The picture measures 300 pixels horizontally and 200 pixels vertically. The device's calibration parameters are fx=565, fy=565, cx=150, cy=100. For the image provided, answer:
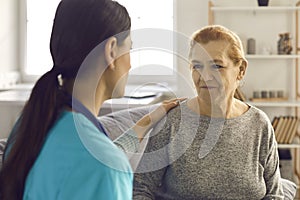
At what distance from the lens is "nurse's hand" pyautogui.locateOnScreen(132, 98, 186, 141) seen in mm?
1501

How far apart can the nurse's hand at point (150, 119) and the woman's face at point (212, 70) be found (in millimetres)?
108

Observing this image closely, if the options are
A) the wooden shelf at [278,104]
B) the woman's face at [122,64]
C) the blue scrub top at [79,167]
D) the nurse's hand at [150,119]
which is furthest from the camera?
the wooden shelf at [278,104]

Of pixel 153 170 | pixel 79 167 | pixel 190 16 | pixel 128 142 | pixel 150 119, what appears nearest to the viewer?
pixel 79 167

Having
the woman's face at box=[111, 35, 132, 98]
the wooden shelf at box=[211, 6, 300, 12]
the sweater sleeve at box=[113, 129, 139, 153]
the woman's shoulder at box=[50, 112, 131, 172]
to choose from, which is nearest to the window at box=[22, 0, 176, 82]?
the wooden shelf at box=[211, 6, 300, 12]

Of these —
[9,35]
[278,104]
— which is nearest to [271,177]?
[278,104]

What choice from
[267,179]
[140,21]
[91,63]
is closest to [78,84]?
[91,63]

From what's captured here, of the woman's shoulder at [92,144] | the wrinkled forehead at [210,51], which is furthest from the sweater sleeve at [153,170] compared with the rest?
the woman's shoulder at [92,144]

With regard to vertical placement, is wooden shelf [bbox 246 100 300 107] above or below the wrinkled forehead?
below

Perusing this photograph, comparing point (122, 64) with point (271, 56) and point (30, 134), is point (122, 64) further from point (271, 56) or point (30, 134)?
point (271, 56)

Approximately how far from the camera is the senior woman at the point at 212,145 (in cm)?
197

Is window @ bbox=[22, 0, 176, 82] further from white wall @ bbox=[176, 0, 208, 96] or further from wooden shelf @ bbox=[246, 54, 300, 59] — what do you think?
wooden shelf @ bbox=[246, 54, 300, 59]

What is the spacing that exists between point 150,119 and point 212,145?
40 cm

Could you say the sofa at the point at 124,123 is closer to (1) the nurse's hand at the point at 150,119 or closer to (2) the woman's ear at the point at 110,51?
(1) the nurse's hand at the point at 150,119

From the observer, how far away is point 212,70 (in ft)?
6.57
